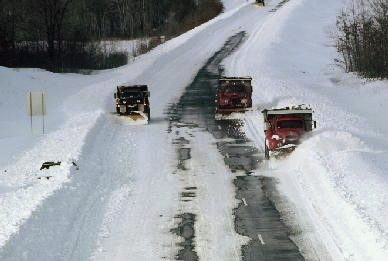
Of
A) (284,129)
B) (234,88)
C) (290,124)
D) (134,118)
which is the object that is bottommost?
(134,118)

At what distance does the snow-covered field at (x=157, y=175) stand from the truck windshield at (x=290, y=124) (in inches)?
33.4

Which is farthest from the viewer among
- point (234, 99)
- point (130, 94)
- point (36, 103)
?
point (234, 99)

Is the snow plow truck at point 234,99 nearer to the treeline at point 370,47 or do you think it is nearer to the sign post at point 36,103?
the sign post at point 36,103

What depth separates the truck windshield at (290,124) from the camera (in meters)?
26.4

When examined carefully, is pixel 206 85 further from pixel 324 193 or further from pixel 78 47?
pixel 324 193

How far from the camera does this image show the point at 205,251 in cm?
1595

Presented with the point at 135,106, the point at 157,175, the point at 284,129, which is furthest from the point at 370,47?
the point at 157,175

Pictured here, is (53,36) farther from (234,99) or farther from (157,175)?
(157,175)

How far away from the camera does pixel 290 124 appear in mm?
26578

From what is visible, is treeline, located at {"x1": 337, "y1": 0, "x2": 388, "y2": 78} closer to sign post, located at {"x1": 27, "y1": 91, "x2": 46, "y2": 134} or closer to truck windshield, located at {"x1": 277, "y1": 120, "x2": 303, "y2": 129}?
truck windshield, located at {"x1": 277, "y1": 120, "x2": 303, "y2": 129}

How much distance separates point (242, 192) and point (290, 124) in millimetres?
5989

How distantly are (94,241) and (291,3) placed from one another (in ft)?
298

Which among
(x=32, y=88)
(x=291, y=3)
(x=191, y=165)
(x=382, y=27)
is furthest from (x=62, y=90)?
(x=291, y=3)

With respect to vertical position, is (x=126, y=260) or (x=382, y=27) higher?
(x=382, y=27)
